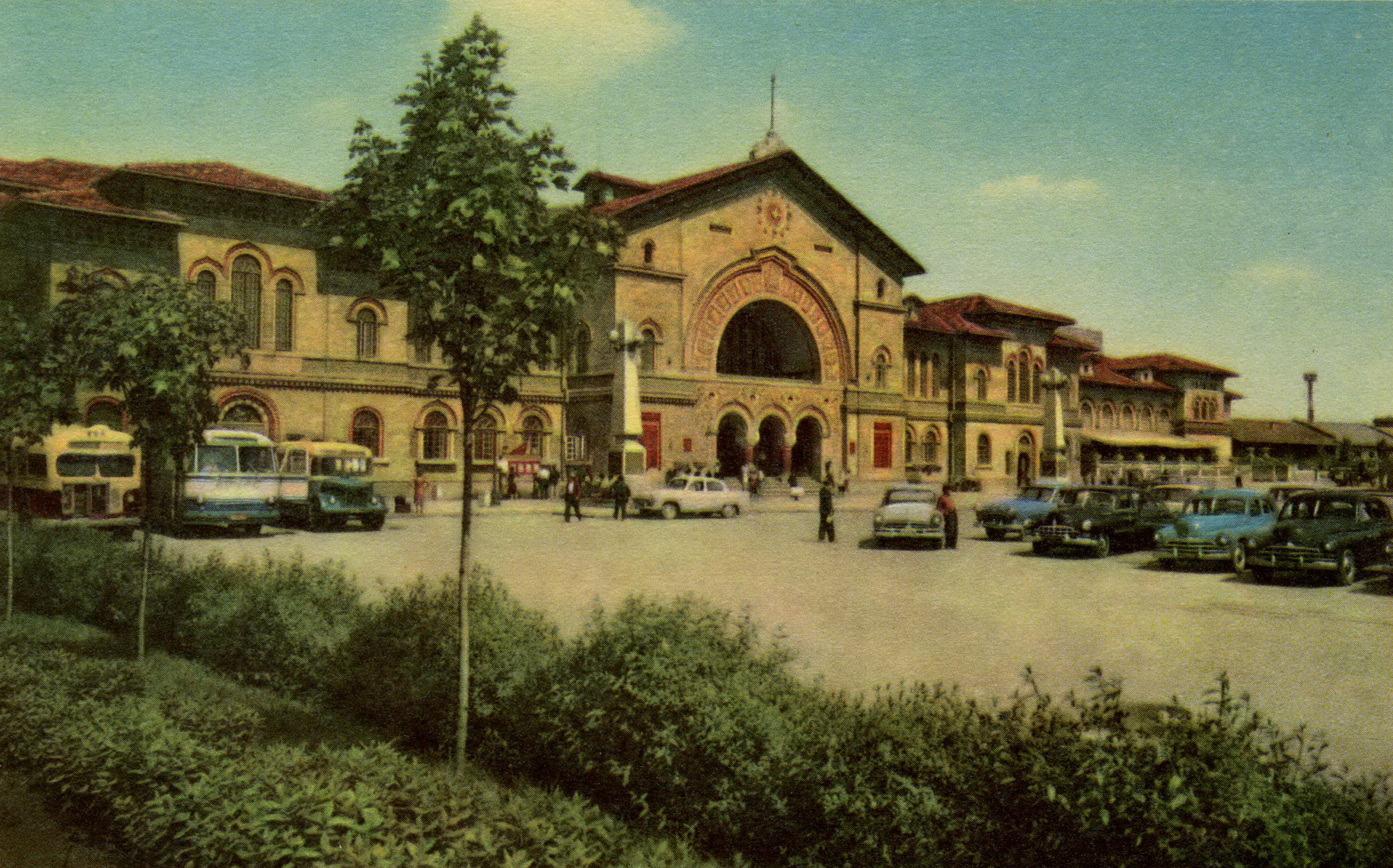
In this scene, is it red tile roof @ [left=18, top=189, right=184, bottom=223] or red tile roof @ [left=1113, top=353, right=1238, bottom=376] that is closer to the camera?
red tile roof @ [left=18, top=189, right=184, bottom=223]

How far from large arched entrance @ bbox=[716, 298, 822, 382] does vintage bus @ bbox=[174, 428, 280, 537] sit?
86.4 feet

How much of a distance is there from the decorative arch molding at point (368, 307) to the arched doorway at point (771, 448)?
18.0 metres

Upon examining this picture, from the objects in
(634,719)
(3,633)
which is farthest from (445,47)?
(3,633)

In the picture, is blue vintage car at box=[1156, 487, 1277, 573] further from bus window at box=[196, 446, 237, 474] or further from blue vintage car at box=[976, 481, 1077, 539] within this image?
bus window at box=[196, 446, 237, 474]

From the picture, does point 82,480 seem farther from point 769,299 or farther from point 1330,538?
point 769,299

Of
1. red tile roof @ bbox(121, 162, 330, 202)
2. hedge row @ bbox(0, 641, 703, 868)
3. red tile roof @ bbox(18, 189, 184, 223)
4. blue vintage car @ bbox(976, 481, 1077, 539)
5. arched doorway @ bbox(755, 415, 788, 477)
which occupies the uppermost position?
red tile roof @ bbox(121, 162, 330, 202)

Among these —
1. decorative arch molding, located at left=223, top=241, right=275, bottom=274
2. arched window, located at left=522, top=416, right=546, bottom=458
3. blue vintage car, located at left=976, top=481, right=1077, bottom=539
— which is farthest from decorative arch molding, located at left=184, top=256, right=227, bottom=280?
blue vintage car, located at left=976, top=481, right=1077, bottom=539

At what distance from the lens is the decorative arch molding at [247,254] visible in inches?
1309

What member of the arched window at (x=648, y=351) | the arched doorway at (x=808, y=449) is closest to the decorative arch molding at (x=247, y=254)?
the arched window at (x=648, y=351)

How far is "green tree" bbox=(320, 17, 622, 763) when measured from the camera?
6.76 m

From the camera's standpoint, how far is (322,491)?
2627cm

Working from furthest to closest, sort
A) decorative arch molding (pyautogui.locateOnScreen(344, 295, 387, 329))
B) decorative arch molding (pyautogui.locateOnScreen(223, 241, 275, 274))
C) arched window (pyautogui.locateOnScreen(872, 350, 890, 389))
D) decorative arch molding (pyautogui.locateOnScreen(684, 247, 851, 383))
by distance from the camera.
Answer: arched window (pyautogui.locateOnScreen(872, 350, 890, 389)) → decorative arch molding (pyautogui.locateOnScreen(684, 247, 851, 383)) → decorative arch molding (pyautogui.locateOnScreen(344, 295, 387, 329)) → decorative arch molding (pyautogui.locateOnScreen(223, 241, 275, 274))

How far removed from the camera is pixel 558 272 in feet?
23.3

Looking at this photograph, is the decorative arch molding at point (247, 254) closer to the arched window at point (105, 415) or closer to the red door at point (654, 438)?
the arched window at point (105, 415)
